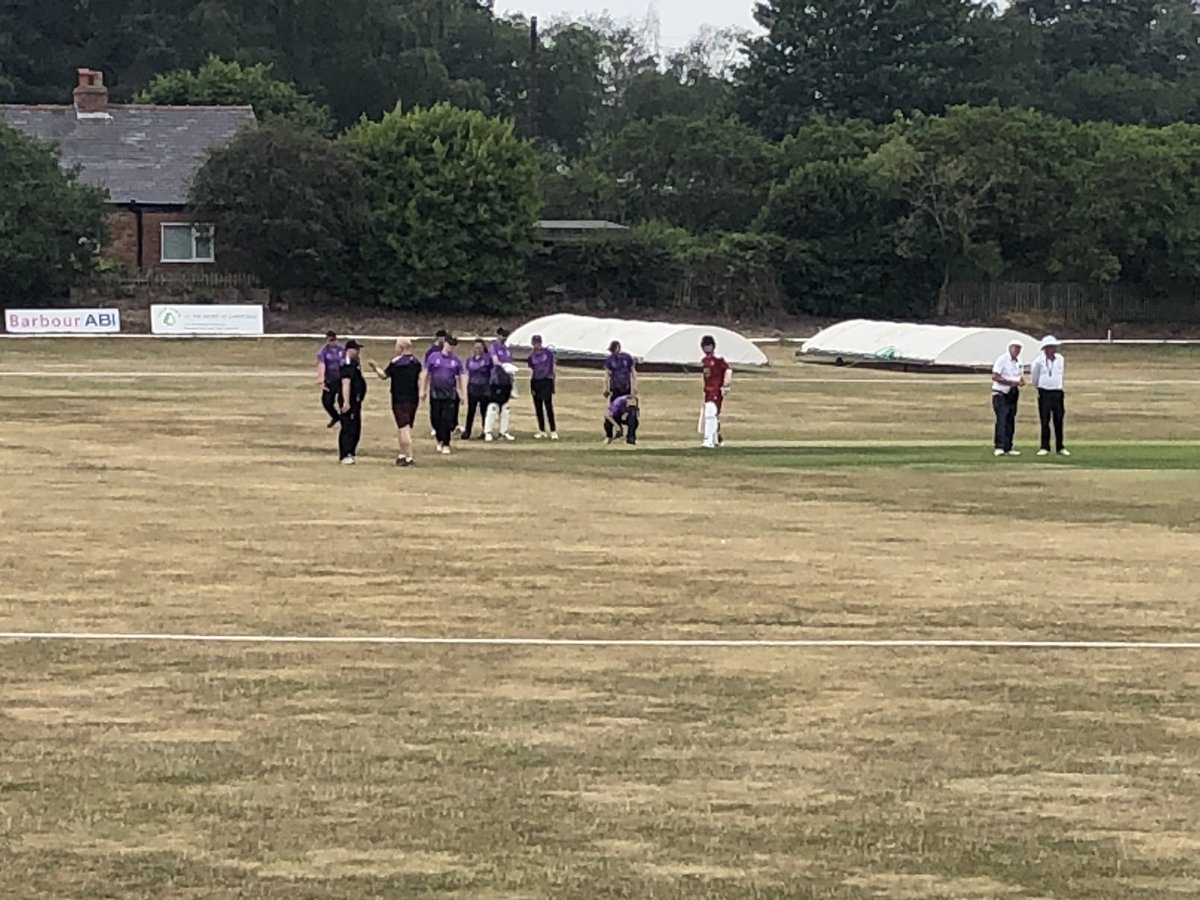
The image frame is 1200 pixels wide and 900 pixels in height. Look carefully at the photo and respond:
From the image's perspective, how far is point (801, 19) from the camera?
105 metres

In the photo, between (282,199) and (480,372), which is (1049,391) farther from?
(282,199)

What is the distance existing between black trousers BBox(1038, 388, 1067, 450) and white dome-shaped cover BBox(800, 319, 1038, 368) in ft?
75.9

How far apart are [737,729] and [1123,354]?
57.9 meters

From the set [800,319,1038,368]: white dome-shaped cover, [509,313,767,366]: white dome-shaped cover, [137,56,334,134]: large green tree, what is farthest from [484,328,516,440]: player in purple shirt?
[137,56,334,134]: large green tree

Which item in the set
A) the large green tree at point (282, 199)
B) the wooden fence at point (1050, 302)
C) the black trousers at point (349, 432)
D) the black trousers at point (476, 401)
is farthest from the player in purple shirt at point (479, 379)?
the wooden fence at point (1050, 302)

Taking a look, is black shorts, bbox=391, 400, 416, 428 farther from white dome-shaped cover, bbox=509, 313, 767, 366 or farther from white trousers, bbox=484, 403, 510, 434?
white dome-shaped cover, bbox=509, 313, 767, 366

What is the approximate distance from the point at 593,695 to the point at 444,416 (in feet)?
58.1

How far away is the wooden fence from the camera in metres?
76.8

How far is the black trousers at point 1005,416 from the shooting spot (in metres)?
29.8

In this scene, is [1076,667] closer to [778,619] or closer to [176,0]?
[778,619]

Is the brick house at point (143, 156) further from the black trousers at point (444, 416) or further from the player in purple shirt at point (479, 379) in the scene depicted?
the black trousers at point (444, 416)

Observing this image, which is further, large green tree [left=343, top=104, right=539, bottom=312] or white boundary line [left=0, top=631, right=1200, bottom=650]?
large green tree [left=343, top=104, right=539, bottom=312]

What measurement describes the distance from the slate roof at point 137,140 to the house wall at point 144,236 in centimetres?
52

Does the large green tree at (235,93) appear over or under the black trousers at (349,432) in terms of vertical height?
over
